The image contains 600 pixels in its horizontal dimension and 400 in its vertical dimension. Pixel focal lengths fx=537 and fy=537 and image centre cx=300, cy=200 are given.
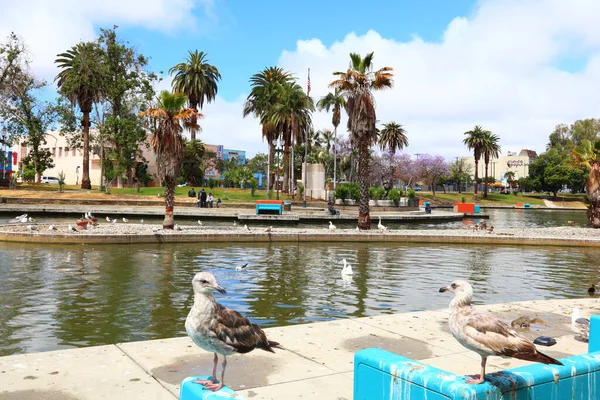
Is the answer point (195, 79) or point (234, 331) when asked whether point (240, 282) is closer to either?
point (234, 331)

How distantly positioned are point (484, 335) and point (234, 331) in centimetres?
201

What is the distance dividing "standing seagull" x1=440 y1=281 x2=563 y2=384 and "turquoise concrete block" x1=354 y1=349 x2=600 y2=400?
0.25m

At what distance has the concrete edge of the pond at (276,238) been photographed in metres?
22.2

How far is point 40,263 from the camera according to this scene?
678 inches

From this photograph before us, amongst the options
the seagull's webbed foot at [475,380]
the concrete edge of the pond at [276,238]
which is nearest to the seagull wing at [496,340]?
the seagull's webbed foot at [475,380]

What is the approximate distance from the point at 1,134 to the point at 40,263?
2078 inches

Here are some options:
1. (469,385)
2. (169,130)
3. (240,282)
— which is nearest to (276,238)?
(169,130)

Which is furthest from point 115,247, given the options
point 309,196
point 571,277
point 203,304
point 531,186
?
point 531,186

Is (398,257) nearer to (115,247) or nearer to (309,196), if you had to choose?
(115,247)

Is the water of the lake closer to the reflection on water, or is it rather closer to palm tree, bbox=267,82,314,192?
the reflection on water

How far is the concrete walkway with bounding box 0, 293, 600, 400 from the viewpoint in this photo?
557 cm

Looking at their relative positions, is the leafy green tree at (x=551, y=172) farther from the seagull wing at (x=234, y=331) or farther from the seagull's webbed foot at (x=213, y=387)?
the seagull's webbed foot at (x=213, y=387)

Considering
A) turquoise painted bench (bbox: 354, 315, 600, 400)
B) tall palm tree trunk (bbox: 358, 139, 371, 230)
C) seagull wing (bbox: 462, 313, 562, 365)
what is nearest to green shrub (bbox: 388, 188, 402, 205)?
tall palm tree trunk (bbox: 358, 139, 371, 230)

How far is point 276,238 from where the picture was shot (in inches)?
1006
